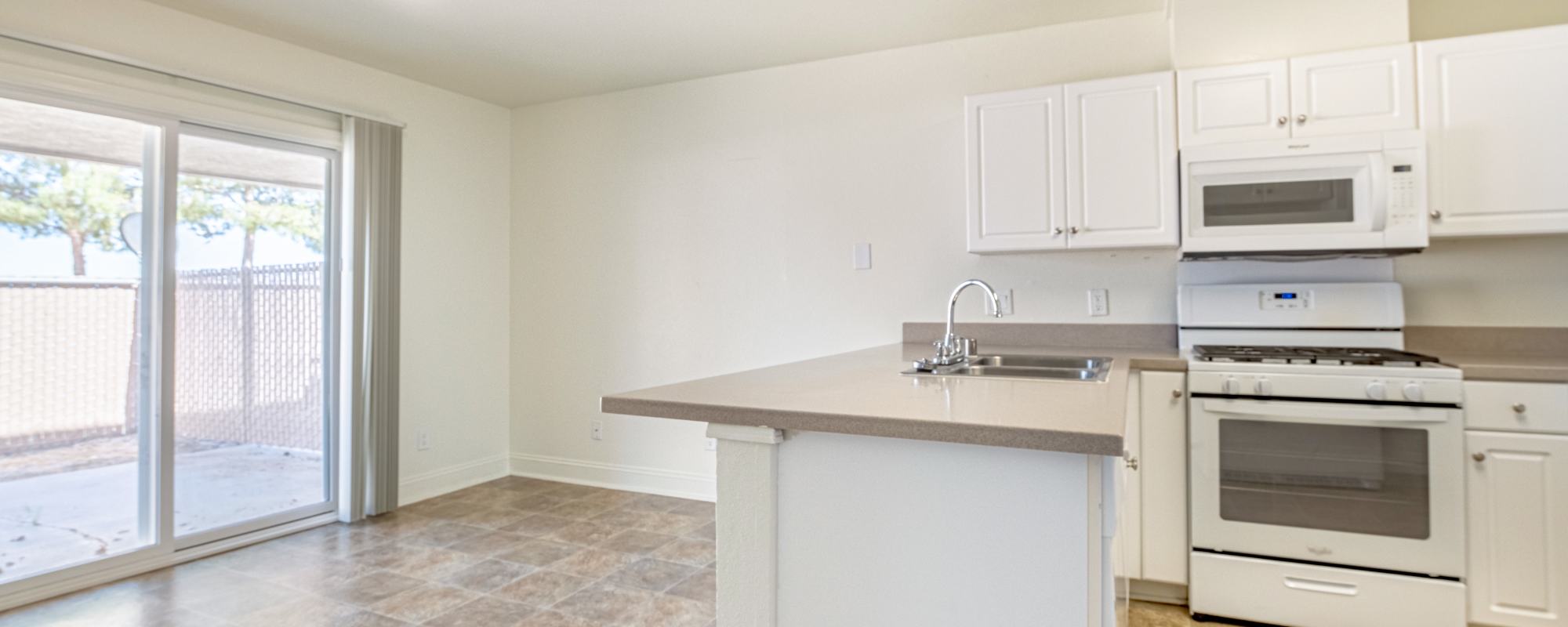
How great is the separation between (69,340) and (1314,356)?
436 centimetres

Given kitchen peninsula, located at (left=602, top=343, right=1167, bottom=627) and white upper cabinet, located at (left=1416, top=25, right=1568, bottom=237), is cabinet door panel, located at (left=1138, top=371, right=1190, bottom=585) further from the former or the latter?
kitchen peninsula, located at (left=602, top=343, right=1167, bottom=627)

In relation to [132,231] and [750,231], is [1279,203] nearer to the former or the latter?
[750,231]

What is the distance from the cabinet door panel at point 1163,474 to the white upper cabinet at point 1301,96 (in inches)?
34.8

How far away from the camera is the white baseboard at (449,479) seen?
3.86m

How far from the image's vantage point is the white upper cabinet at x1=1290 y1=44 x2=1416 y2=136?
238 centimetres

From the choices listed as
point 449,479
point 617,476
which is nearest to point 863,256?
point 617,476

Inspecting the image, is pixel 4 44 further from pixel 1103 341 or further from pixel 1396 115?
pixel 1396 115

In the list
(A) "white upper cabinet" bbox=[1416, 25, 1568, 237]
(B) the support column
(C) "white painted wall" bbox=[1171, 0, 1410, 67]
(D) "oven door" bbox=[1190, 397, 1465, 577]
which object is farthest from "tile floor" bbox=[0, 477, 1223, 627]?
(C) "white painted wall" bbox=[1171, 0, 1410, 67]

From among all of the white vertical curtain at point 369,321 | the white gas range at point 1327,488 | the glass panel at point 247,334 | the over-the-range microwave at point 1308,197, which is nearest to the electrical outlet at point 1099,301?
the over-the-range microwave at point 1308,197

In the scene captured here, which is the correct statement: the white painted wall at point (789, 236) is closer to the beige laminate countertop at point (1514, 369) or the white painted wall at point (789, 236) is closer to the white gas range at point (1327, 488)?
the beige laminate countertop at point (1514, 369)

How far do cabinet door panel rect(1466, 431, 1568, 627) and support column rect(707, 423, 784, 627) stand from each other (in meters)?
2.15

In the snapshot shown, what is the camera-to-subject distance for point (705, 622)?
7.89 feet

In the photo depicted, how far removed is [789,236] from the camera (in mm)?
3695

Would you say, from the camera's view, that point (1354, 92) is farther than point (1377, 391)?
Yes
